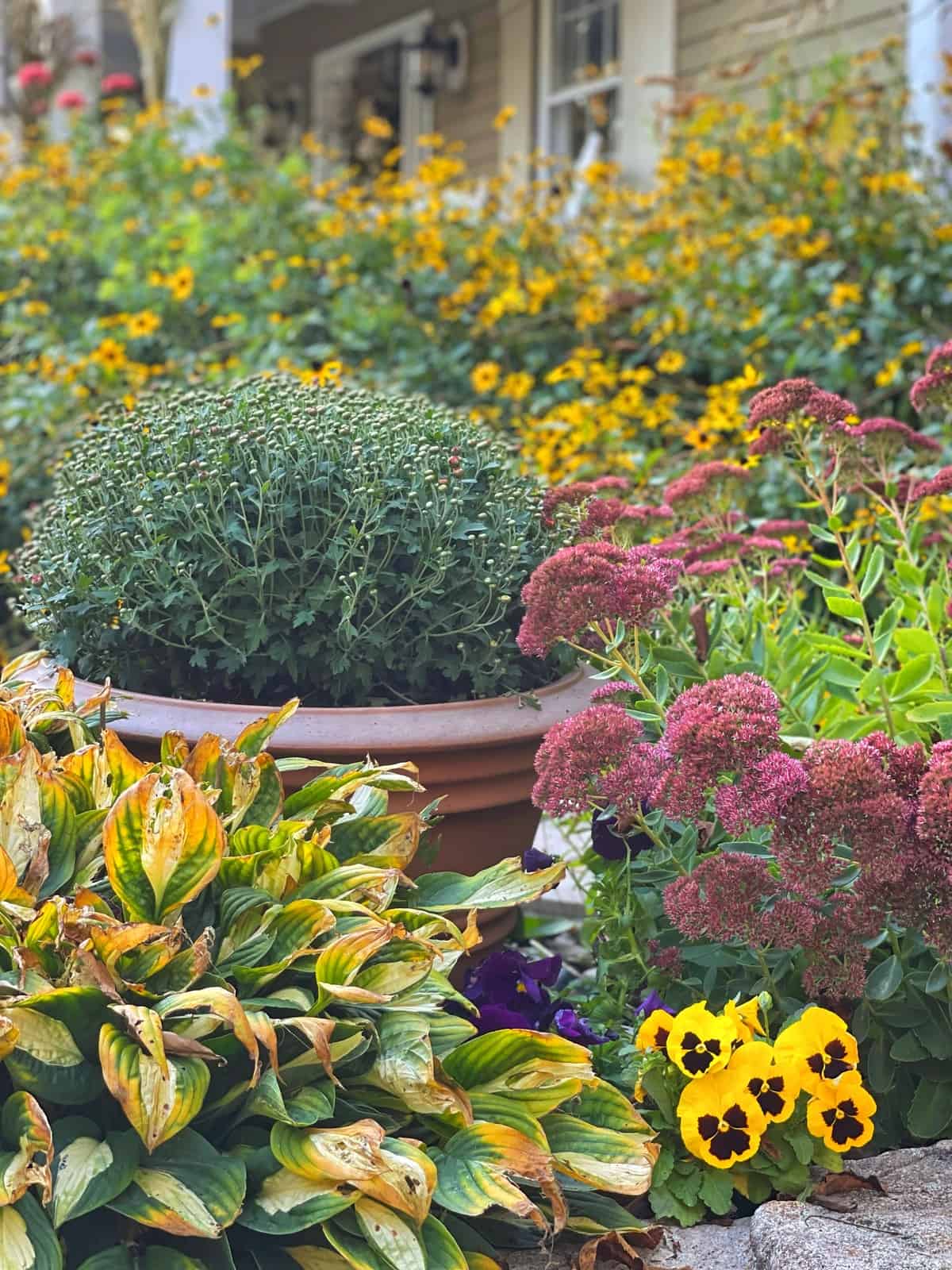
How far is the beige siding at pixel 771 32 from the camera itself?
21.4 feet

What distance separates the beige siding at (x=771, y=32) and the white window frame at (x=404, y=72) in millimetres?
2862

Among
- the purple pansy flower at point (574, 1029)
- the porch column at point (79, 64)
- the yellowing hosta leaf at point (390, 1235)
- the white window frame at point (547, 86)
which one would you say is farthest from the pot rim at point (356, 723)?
the porch column at point (79, 64)

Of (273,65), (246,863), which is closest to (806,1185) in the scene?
(246,863)

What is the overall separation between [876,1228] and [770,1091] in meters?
0.18

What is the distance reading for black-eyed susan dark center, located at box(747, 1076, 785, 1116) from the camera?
1.62 m

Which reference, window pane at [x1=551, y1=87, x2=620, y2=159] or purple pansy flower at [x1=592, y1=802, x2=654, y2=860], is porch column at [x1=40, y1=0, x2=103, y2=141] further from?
purple pansy flower at [x1=592, y1=802, x2=654, y2=860]

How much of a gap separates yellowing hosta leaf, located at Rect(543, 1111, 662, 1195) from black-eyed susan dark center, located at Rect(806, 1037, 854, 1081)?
219 mm

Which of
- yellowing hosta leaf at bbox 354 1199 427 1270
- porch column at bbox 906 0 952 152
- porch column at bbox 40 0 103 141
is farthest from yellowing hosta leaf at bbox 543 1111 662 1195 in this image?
porch column at bbox 40 0 103 141

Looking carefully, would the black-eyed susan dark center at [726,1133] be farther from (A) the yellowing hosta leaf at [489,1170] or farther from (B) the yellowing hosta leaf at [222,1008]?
(B) the yellowing hosta leaf at [222,1008]

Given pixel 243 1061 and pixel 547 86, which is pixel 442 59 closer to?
pixel 547 86

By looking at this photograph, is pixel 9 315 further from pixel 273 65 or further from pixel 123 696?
pixel 273 65

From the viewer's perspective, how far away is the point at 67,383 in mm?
4820

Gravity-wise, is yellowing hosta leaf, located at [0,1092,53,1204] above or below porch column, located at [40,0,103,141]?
below

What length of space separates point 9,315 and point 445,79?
5412 mm
